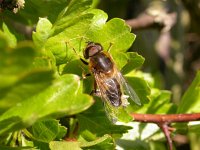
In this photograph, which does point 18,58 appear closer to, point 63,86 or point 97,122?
point 63,86

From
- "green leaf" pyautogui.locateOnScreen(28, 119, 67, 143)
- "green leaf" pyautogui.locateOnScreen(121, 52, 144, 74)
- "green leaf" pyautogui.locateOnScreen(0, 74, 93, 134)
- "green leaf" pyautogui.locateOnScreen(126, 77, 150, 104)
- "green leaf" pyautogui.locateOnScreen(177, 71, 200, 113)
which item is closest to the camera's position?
"green leaf" pyautogui.locateOnScreen(0, 74, 93, 134)

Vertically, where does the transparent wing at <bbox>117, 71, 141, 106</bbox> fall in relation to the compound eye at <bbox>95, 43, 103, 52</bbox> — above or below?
below

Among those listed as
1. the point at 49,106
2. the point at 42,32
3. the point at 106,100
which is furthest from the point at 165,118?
the point at 49,106

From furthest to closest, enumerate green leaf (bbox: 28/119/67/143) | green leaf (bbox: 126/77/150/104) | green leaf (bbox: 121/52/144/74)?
green leaf (bbox: 126/77/150/104) < green leaf (bbox: 121/52/144/74) < green leaf (bbox: 28/119/67/143)

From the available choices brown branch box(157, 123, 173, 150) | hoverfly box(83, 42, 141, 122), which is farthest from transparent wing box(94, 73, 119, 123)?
brown branch box(157, 123, 173, 150)

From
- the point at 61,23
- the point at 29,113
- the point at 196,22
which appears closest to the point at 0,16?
the point at 61,23

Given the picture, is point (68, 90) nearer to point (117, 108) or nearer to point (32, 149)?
point (32, 149)

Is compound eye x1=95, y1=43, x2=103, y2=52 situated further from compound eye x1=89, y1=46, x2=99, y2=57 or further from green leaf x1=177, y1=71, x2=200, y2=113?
green leaf x1=177, y1=71, x2=200, y2=113

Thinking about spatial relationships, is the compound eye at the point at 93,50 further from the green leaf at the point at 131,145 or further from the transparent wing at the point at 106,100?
the green leaf at the point at 131,145
